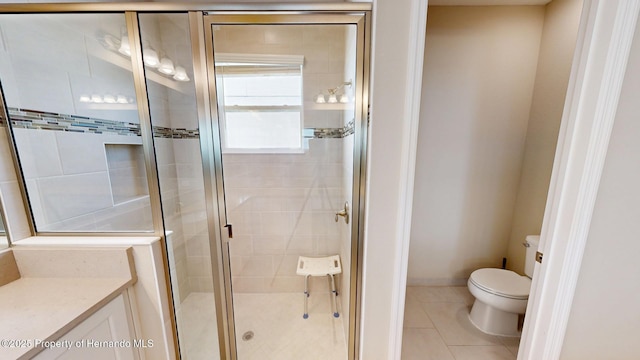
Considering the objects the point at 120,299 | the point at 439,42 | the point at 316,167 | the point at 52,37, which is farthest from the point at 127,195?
the point at 439,42

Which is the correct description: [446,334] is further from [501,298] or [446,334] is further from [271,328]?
[271,328]

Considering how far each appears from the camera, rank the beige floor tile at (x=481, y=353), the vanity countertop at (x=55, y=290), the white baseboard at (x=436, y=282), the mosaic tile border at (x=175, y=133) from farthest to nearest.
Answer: the white baseboard at (x=436, y=282), the beige floor tile at (x=481, y=353), the mosaic tile border at (x=175, y=133), the vanity countertop at (x=55, y=290)

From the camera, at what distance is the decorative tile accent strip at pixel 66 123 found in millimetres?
1056

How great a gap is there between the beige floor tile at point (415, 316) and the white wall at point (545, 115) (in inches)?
39.9

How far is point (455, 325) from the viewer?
1683 mm

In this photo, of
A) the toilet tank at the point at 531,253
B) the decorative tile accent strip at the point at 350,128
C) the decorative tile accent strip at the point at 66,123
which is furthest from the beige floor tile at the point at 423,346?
the decorative tile accent strip at the point at 66,123

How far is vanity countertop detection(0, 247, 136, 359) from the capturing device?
2.55 feet

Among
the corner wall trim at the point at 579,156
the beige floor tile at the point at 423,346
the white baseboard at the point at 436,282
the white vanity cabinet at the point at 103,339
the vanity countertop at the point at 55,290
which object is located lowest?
the beige floor tile at the point at 423,346

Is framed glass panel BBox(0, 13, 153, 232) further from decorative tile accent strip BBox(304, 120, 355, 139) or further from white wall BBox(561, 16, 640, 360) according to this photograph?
white wall BBox(561, 16, 640, 360)

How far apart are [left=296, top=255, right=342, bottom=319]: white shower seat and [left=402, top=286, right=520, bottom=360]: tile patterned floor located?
616 mm

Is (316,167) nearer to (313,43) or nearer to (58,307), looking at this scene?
(313,43)

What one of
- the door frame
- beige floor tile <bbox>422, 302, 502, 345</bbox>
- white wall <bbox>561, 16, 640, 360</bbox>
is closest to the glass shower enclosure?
the door frame

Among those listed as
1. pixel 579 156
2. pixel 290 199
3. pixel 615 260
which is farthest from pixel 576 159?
pixel 290 199

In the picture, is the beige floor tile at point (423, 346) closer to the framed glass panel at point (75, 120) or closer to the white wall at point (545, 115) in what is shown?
the white wall at point (545, 115)
